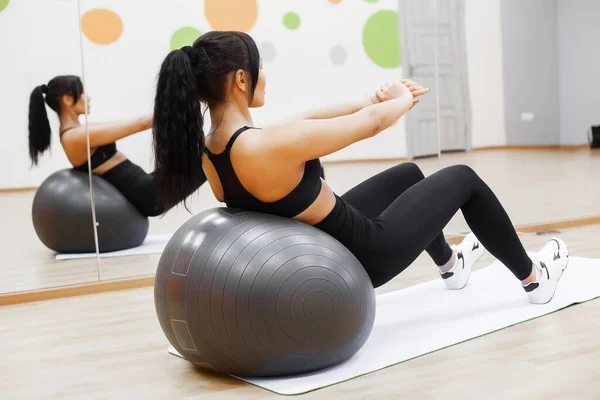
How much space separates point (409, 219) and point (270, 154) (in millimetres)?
540

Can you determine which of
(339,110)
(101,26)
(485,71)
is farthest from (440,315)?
(485,71)

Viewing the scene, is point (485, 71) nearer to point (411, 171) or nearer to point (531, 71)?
point (531, 71)

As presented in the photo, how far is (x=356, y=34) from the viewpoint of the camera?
168 inches

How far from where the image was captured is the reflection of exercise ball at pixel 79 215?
3.63 m

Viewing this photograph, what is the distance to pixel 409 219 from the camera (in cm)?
226

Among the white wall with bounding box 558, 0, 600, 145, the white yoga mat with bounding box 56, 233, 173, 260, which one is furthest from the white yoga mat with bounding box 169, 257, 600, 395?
the white wall with bounding box 558, 0, 600, 145

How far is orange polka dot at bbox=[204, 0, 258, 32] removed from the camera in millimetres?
3863

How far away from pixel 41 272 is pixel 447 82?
249 centimetres

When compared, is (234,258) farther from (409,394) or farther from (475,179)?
(475,179)

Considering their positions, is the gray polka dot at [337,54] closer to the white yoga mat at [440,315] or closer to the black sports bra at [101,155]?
the black sports bra at [101,155]

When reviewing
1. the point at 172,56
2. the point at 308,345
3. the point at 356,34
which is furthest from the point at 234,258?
the point at 356,34

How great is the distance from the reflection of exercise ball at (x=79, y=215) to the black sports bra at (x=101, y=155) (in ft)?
0.11

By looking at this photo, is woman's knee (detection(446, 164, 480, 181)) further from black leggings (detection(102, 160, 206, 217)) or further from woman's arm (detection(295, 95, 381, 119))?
black leggings (detection(102, 160, 206, 217))

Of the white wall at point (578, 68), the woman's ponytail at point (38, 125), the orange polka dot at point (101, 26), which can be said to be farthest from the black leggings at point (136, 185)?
the white wall at point (578, 68)
